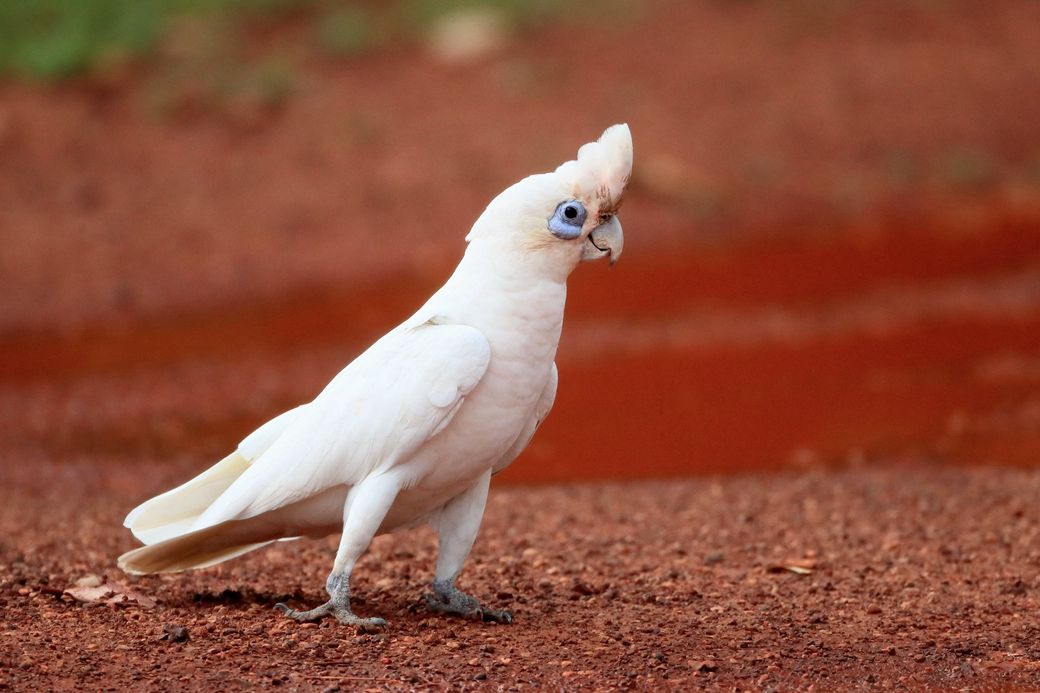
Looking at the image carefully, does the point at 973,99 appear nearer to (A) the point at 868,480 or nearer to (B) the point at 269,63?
(B) the point at 269,63

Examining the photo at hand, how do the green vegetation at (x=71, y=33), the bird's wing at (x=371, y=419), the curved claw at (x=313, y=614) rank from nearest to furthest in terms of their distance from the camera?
the bird's wing at (x=371, y=419), the curved claw at (x=313, y=614), the green vegetation at (x=71, y=33)

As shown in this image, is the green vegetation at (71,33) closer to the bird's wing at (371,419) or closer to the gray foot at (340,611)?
the bird's wing at (371,419)

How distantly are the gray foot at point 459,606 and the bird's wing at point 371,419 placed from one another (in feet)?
2.34

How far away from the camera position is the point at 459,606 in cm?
580

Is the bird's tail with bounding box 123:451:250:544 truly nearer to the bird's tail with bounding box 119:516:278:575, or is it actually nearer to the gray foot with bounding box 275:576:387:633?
the bird's tail with bounding box 119:516:278:575

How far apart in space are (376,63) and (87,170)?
15.7ft

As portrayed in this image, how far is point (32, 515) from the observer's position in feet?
27.2

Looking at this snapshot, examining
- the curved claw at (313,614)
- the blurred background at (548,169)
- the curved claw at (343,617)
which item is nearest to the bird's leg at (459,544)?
the curved claw at (343,617)

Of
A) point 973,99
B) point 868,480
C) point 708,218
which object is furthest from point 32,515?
point 973,99

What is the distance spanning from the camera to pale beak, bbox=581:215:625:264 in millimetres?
5438

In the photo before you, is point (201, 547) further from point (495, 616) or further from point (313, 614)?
point (495, 616)

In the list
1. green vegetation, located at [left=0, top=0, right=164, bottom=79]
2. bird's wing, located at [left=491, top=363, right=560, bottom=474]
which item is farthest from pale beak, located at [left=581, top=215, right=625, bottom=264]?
green vegetation, located at [left=0, top=0, right=164, bottom=79]

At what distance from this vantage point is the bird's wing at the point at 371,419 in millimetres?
5254

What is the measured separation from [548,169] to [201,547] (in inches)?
510
